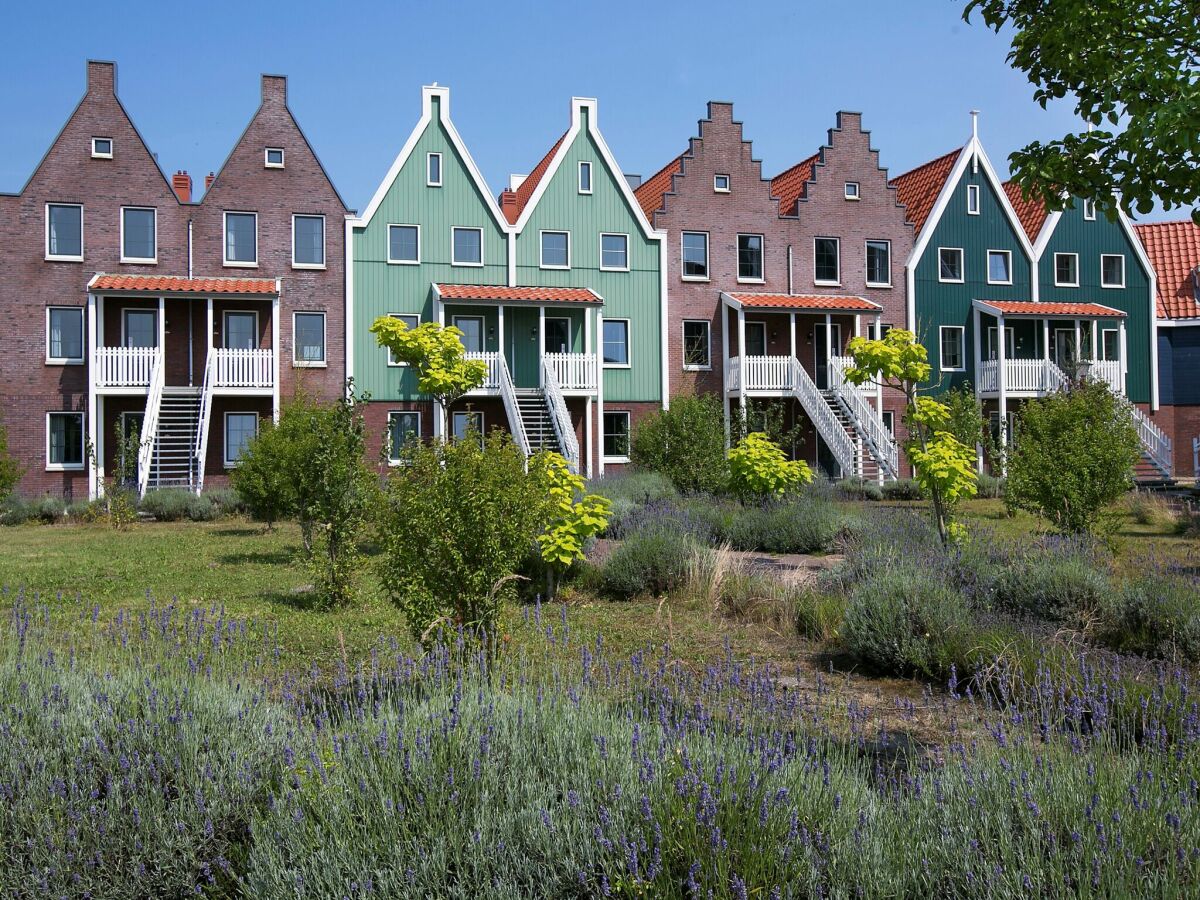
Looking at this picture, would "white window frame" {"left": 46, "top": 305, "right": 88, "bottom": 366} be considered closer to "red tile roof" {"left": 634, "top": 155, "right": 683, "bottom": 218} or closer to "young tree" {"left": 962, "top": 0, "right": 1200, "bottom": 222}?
"red tile roof" {"left": 634, "top": 155, "right": 683, "bottom": 218}

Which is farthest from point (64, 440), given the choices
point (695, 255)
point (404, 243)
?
point (695, 255)

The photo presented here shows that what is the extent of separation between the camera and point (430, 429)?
107ft

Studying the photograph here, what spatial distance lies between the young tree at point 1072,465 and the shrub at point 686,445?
24.6 feet

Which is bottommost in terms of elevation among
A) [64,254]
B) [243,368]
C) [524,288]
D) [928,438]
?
[928,438]

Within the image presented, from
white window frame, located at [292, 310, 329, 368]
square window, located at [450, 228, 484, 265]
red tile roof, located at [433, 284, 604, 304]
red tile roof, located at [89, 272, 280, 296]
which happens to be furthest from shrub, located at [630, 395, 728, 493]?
red tile roof, located at [89, 272, 280, 296]

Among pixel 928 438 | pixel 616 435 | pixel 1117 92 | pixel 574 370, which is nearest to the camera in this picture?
pixel 1117 92

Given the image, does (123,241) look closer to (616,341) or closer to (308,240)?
(308,240)

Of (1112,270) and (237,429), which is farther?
(1112,270)

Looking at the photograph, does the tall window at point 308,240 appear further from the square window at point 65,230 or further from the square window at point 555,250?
the square window at point 555,250

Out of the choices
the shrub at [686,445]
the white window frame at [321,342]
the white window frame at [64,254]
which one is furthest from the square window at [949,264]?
the white window frame at [64,254]

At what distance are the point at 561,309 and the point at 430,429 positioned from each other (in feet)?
18.4

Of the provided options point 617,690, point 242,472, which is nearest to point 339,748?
point 617,690

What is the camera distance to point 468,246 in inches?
1307

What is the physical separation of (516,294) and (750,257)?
341 inches
